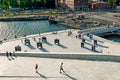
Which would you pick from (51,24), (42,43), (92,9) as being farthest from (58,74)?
(92,9)

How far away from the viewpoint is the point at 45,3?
13550cm

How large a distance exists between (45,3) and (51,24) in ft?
126

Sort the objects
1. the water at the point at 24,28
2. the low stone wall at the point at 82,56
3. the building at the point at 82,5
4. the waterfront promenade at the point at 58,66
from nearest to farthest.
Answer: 1. the waterfront promenade at the point at 58,66
2. the low stone wall at the point at 82,56
3. the water at the point at 24,28
4. the building at the point at 82,5

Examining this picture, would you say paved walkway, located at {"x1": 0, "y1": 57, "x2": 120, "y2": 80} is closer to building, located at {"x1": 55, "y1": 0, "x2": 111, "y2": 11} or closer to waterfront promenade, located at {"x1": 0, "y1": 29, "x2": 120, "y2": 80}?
waterfront promenade, located at {"x1": 0, "y1": 29, "x2": 120, "y2": 80}

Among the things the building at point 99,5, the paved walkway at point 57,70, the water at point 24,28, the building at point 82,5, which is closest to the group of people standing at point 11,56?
the paved walkway at point 57,70

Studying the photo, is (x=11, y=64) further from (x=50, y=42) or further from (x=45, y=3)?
(x=45, y=3)

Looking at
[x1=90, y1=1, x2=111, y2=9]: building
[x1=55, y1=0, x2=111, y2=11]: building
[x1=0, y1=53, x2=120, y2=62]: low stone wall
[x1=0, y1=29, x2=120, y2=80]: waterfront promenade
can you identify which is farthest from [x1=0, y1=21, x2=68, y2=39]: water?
[x1=0, y1=29, x2=120, y2=80]: waterfront promenade

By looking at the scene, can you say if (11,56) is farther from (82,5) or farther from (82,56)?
(82,5)

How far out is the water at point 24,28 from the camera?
82969mm

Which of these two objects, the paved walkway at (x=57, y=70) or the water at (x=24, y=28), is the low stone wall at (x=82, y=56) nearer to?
the paved walkway at (x=57, y=70)

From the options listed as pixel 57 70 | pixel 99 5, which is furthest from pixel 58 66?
pixel 99 5

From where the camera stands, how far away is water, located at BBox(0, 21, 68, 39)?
8297cm

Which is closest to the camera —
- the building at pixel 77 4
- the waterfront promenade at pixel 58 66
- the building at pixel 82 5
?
the waterfront promenade at pixel 58 66

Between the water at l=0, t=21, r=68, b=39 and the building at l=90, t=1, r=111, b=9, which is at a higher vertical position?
the building at l=90, t=1, r=111, b=9
